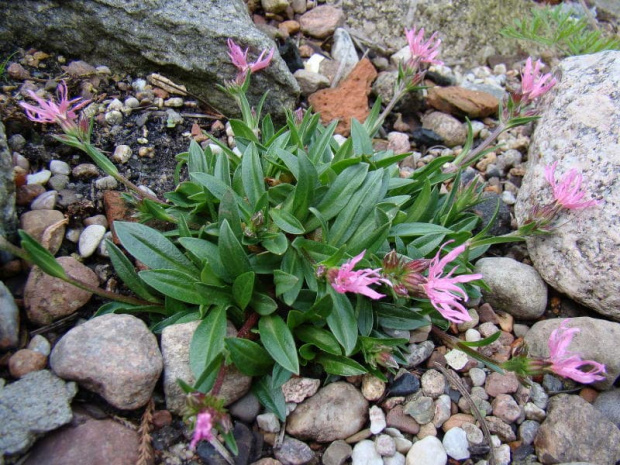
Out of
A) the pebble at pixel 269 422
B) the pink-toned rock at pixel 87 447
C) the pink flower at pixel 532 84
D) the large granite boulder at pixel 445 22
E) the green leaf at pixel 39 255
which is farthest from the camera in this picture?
the large granite boulder at pixel 445 22

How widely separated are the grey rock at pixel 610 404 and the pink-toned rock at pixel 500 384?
415 mm

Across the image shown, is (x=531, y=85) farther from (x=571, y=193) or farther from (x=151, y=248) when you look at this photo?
(x=151, y=248)

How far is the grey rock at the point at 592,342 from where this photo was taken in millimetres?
2408

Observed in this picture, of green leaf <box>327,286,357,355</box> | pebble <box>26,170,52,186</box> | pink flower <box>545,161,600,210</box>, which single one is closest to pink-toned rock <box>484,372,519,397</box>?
green leaf <box>327,286,357,355</box>

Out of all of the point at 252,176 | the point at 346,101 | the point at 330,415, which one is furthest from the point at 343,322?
the point at 346,101

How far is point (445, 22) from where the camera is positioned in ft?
13.6

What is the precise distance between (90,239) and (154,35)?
1397mm

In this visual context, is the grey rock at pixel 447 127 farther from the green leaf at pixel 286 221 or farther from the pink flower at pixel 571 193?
the green leaf at pixel 286 221

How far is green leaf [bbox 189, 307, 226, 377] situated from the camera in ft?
6.52

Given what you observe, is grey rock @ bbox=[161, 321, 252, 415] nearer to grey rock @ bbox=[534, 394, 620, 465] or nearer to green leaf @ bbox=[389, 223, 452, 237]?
green leaf @ bbox=[389, 223, 452, 237]

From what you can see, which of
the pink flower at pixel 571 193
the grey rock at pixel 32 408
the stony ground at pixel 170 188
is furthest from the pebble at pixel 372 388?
the pink flower at pixel 571 193

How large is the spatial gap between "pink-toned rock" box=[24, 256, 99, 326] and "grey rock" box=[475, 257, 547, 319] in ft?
6.64

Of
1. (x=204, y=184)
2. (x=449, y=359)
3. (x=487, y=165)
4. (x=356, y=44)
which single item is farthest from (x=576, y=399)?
(x=356, y=44)

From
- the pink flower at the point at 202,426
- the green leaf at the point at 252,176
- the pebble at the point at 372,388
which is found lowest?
the pebble at the point at 372,388
